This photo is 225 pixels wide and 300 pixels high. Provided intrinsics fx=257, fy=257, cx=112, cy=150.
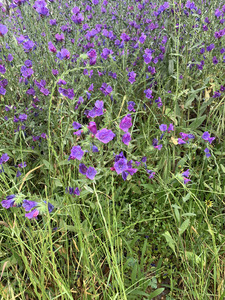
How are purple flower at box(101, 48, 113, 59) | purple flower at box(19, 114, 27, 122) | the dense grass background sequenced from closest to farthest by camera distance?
the dense grass background → purple flower at box(19, 114, 27, 122) → purple flower at box(101, 48, 113, 59)

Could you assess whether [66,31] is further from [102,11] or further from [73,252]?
[73,252]

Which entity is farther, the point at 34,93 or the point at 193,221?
the point at 34,93

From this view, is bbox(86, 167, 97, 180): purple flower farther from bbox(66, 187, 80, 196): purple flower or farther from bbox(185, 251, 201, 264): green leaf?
bbox(185, 251, 201, 264): green leaf

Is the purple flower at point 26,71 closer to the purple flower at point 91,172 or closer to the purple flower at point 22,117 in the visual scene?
the purple flower at point 22,117

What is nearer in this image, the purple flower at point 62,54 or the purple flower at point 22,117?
the purple flower at point 62,54

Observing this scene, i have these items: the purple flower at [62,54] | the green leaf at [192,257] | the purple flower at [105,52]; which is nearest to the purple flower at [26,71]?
the purple flower at [62,54]

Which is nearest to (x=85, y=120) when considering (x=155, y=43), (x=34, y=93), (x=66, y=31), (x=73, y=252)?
(x=34, y=93)

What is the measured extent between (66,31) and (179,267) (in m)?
2.02

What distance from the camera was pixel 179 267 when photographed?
145cm

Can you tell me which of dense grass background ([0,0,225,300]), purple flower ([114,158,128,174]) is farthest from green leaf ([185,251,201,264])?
purple flower ([114,158,128,174])

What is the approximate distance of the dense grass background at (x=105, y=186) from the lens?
1.24m

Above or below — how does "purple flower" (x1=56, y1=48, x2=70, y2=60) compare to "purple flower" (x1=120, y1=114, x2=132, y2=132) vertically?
above

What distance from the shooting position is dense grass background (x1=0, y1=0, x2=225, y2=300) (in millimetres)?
1242

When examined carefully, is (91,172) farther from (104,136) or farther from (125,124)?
(125,124)
